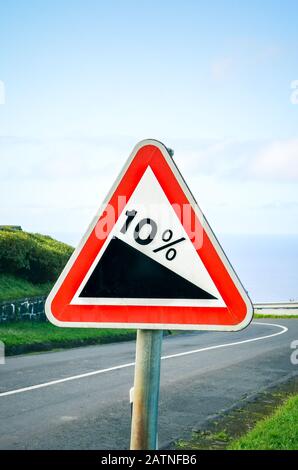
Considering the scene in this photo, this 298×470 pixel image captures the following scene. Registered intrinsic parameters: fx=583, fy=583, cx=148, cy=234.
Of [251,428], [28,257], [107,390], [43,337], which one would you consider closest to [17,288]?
[28,257]

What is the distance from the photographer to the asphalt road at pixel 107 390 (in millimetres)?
6843

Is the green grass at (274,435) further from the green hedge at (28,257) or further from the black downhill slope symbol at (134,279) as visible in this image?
the green hedge at (28,257)

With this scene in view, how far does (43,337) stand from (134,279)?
46.6ft

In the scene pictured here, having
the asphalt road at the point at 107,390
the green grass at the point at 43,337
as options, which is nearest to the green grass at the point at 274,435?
the asphalt road at the point at 107,390

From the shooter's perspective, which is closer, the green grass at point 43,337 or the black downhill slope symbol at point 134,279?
the black downhill slope symbol at point 134,279

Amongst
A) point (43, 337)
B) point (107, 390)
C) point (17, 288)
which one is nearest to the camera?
point (107, 390)

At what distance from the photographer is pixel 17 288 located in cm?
1878

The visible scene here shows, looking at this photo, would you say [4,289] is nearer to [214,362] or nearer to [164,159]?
[214,362]

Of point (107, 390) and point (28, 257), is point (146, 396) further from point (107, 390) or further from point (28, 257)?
point (28, 257)

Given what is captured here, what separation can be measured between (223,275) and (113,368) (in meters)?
10.2

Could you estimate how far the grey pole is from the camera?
7.32 feet

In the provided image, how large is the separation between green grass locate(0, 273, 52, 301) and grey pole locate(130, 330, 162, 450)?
50.6 ft

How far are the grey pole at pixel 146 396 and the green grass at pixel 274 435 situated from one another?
4.06 meters
